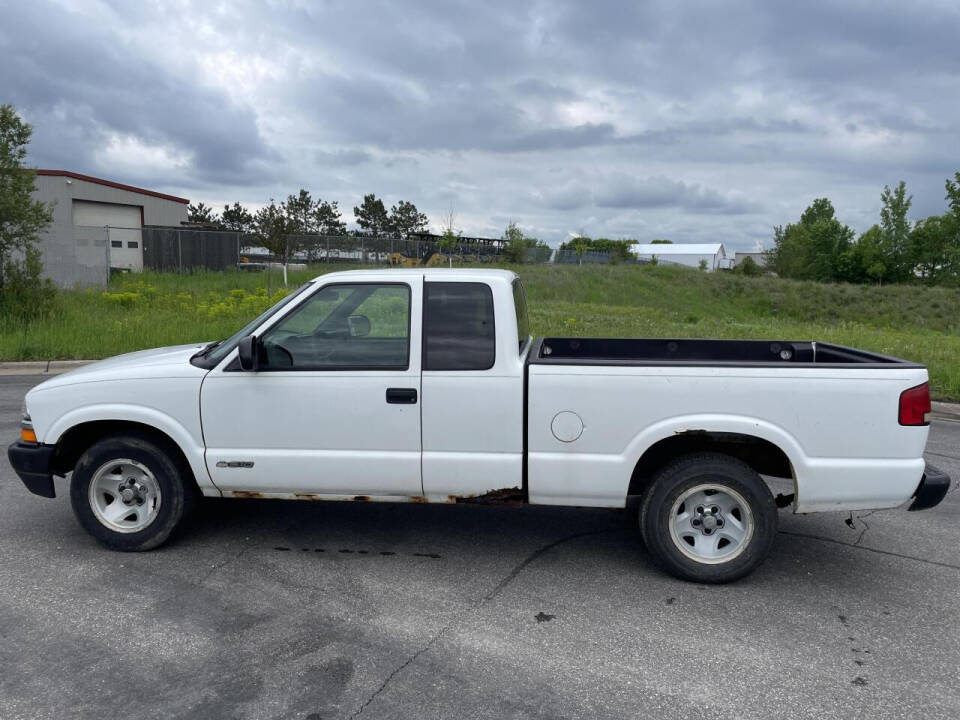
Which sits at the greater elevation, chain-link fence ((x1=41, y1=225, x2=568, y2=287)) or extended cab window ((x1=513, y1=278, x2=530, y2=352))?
chain-link fence ((x1=41, y1=225, x2=568, y2=287))

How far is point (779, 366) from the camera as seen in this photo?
4.60 m

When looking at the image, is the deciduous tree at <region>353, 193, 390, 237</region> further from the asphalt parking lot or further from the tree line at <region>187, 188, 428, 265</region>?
the asphalt parking lot

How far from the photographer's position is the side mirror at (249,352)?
471 cm

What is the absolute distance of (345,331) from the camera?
5008 mm

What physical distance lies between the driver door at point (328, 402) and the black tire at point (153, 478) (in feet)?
0.93

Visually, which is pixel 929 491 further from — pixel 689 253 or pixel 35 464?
pixel 689 253

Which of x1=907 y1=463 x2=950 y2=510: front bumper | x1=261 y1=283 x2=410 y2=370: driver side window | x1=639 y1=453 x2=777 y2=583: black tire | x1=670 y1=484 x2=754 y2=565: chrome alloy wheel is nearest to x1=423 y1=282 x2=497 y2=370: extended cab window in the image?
x1=261 y1=283 x2=410 y2=370: driver side window

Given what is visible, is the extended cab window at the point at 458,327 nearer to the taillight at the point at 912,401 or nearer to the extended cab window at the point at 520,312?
the extended cab window at the point at 520,312

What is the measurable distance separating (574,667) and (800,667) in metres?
1.07

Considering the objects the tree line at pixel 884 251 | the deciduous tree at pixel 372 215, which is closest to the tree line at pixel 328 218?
the deciduous tree at pixel 372 215

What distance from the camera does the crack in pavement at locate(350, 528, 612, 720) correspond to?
A: 3561 mm

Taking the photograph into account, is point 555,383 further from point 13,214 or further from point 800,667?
point 13,214

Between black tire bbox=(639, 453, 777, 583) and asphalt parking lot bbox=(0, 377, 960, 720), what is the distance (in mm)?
142

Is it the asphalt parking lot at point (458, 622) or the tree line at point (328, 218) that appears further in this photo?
the tree line at point (328, 218)
